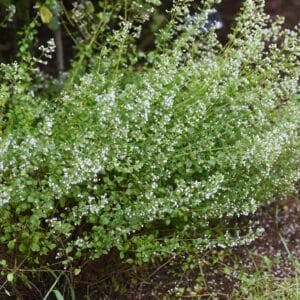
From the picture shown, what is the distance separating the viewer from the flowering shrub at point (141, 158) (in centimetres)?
244

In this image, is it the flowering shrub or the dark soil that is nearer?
the flowering shrub

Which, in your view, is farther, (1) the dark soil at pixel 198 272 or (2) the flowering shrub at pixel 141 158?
(1) the dark soil at pixel 198 272

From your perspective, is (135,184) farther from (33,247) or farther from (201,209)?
(33,247)

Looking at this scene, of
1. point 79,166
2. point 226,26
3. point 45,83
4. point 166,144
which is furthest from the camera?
point 226,26

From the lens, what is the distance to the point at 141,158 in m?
2.63

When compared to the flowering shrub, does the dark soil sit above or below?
below

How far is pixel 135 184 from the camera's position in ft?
8.73

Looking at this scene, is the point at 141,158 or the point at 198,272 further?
the point at 198,272

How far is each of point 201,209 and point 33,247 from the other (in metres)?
0.72

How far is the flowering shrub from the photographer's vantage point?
244cm

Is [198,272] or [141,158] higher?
[141,158]

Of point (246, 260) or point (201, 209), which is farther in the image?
point (246, 260)

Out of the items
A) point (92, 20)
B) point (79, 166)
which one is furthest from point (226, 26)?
point (79, 166)

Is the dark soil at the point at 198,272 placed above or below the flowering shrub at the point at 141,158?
below
